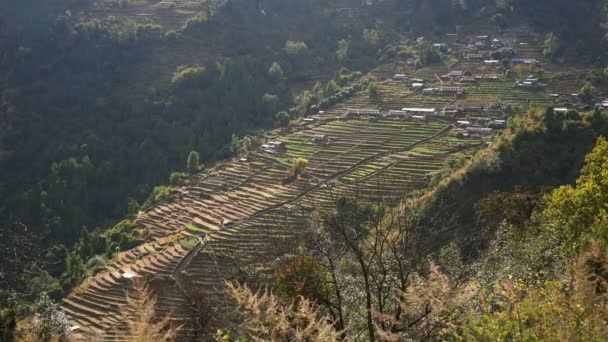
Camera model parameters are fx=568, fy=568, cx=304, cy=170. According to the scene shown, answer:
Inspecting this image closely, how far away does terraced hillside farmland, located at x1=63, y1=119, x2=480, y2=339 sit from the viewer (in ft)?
91.2

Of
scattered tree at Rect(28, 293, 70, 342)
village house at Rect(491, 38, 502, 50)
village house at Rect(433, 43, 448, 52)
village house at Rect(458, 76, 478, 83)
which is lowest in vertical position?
scattered tree at Rect(28, 293, 70, 342)

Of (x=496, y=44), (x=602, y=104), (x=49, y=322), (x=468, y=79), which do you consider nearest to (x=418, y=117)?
(x=468, y=79)

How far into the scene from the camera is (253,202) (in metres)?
37.0

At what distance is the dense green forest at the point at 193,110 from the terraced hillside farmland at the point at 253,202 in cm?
312

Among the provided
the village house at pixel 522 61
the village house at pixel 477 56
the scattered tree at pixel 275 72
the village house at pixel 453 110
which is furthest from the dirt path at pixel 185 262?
the village house at pixel 477 56

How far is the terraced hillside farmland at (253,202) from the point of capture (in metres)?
27.8

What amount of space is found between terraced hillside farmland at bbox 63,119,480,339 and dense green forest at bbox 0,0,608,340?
3.12 metres

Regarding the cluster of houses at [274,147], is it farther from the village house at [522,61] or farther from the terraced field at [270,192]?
the village house at [522,61]

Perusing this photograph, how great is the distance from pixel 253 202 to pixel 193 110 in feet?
84.2

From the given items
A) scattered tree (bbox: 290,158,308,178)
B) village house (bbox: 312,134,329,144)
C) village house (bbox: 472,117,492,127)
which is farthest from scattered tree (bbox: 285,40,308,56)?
scattered tree (bbox: 290,158,308,178)

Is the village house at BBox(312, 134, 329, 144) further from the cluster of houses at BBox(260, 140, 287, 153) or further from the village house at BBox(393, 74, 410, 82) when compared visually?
the village house at BBox(393, 74, 410, 82)

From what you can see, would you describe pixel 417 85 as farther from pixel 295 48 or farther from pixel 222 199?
pixel 222 199

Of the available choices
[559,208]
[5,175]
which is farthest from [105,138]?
[559,208]

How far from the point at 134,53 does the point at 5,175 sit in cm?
2261
